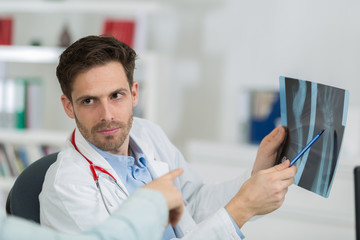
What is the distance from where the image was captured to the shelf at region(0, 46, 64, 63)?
3.34 metres

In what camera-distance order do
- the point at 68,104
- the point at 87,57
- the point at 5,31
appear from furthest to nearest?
1. the point at 5,31
2. the point at 68,104
3. the point at 87,57

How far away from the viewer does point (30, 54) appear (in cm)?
339

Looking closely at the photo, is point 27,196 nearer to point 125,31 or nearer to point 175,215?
point 175,215

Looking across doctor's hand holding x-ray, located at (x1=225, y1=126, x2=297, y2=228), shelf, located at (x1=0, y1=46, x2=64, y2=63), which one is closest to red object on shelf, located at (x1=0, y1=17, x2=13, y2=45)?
shelf, located at (x1=0, y1=46, x2=64, y2=63)

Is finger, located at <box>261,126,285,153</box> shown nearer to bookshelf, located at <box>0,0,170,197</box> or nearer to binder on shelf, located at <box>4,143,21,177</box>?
bookshelf, located at <box>0,0,170,197</box>

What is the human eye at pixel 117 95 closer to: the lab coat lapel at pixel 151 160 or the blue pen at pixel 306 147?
the lab coat lapel at pixel 151 160

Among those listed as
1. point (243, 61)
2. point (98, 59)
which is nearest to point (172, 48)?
point (243, 61)

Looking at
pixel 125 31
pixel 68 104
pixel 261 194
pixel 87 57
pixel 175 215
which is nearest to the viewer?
pixel 175 215

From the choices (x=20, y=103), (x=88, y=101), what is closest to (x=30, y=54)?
(x=20, y=103)

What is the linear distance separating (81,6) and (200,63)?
856mm

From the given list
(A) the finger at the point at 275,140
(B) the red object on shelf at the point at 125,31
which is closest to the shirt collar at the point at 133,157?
(A) the finger at the point at 275,140

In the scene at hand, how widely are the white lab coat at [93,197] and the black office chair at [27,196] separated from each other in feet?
0.21

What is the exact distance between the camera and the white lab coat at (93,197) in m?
1.22

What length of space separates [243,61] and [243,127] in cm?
44
